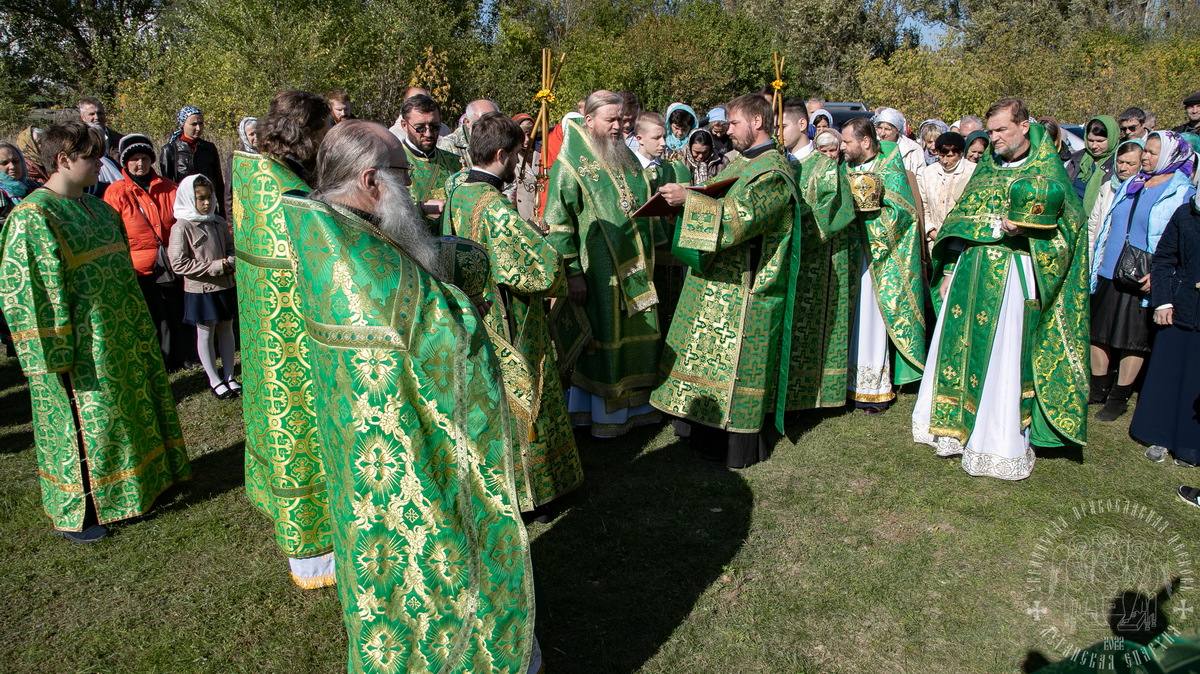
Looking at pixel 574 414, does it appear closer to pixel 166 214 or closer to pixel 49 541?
pixel 49 541

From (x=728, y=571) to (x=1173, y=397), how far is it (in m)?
3.54

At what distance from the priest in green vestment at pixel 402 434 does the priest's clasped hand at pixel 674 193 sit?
2418mm

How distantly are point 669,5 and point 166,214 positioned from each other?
3829 cm

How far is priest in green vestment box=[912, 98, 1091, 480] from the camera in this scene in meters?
4.74

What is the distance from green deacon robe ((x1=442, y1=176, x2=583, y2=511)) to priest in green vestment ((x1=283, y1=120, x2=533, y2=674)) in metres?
1.17

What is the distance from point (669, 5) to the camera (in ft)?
135

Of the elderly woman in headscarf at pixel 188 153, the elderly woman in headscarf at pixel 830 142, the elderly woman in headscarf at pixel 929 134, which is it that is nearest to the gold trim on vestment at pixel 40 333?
the elderly woman in headscarf at pixel 188 153

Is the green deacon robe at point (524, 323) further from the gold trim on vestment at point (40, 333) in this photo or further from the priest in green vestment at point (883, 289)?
the priest in green vestment at point (883, 289)

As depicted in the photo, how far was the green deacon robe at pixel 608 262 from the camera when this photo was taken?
5285 millimetres

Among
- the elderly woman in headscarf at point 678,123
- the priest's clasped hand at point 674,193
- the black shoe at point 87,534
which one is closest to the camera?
the black shoe at point 87,534

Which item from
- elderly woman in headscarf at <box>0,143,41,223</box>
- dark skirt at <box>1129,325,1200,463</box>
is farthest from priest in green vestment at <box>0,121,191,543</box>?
dark skirt at <box>1129,325,1200,463</box>

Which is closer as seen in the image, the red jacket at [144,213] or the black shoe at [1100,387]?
the black shoe at [1100,387]

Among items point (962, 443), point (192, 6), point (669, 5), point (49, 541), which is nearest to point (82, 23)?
point (192, 6)

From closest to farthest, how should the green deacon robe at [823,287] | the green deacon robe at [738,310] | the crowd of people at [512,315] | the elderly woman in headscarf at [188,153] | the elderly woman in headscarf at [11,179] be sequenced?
1. the crowd of people at [512,315]
2. the green deacon robe at [738,310]
3. the green deacon robe at [823,287]
4. the elderly woman in headscarf at [11,179]
5. the elderly woman in headscarf at [188,153]
